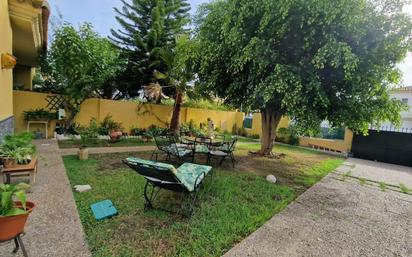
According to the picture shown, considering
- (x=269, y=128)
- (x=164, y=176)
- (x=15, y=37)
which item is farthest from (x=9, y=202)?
(x=269, y=128)

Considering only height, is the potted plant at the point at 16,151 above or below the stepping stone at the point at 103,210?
above

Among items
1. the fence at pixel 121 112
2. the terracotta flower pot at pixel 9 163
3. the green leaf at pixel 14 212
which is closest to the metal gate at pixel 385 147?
the fence at pixel 121 112

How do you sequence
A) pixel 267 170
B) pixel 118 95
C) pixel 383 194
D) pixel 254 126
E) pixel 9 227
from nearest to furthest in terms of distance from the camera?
pixel 9 227, pixel 383 194, pixel 267 170, pixel 118 95, pixel 254 126

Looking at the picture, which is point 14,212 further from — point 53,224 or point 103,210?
point 103,210

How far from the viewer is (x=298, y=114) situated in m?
5.71

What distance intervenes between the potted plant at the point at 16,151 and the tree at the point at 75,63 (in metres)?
4.91

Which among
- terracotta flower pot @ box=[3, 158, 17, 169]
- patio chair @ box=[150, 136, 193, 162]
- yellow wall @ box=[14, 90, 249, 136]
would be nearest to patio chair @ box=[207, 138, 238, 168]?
patio chair @ box=[150, 136, 193, 162]

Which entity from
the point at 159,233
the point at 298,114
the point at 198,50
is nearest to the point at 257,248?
the point at 159,233

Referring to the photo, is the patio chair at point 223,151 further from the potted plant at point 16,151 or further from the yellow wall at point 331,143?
the yellow wall at point 331,143

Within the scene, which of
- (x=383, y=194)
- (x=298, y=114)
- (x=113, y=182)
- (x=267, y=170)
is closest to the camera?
(x=113, y=182)

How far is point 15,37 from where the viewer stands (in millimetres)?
6438

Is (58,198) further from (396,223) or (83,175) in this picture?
(396,223)

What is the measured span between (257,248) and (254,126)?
43.0 feet

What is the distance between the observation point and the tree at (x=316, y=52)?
489cm
